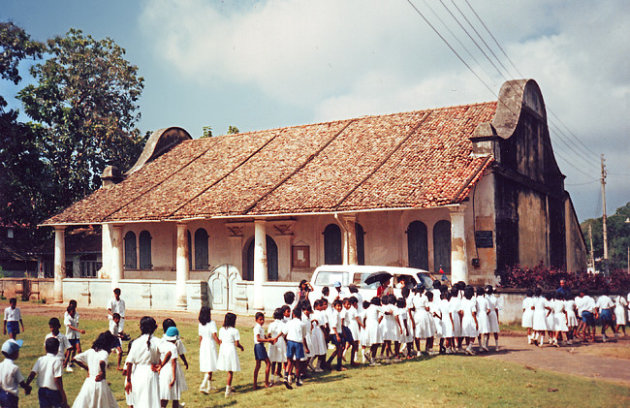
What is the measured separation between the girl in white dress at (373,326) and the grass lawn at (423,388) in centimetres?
51

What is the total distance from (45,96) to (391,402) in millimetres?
30414

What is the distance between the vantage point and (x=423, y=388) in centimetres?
1055

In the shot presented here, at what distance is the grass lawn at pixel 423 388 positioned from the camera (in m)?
9.84

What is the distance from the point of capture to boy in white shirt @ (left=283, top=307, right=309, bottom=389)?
36.4ft

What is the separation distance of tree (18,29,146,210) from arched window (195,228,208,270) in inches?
389

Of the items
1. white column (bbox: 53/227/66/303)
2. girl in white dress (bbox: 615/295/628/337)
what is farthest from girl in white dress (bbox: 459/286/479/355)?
white column (bbox: 53/227/66/303)

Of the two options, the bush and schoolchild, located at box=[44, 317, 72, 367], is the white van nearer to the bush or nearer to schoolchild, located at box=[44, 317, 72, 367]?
the bush

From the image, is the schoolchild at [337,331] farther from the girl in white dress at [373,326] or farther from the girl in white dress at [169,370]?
the girl in white dress at [169,370]

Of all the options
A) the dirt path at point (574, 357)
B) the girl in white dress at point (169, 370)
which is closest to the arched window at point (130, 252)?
the dirt path at point (574, 357)

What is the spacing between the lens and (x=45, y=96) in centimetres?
3428

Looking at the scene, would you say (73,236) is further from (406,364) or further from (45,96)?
(406,364)

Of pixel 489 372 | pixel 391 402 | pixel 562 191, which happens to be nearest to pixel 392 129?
pixel 562 191

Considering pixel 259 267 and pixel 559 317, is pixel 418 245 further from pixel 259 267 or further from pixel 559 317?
pixel 559 317

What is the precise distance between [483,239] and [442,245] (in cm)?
170
